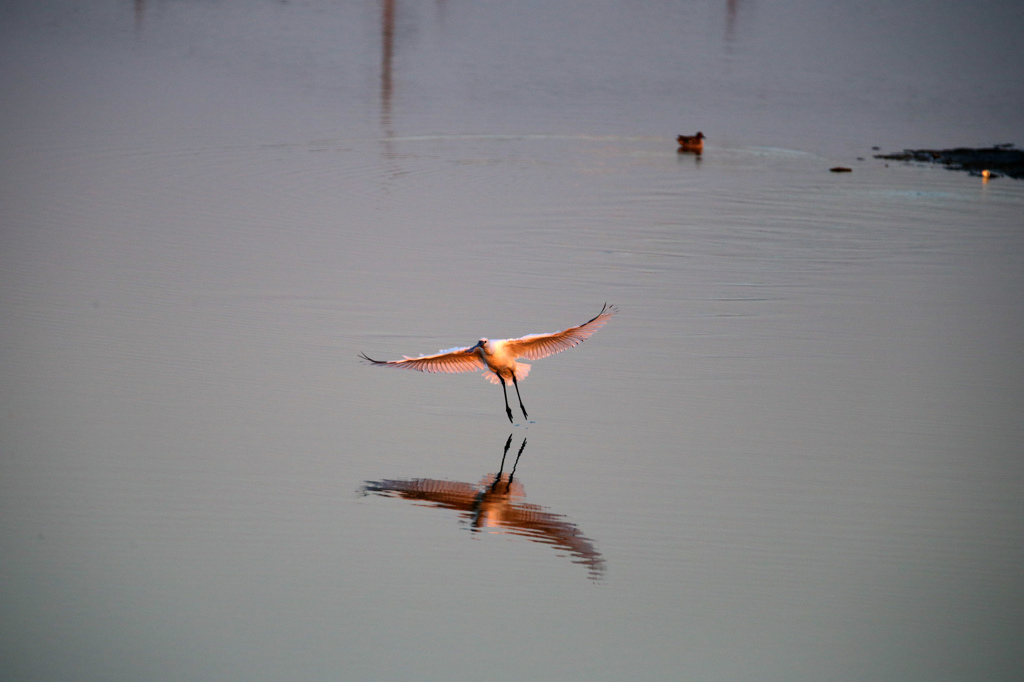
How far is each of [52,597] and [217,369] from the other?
331 cm

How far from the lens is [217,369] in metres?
9.11

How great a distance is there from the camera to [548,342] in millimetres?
8484

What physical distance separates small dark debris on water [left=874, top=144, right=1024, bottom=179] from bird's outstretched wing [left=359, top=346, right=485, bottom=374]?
1374 cm

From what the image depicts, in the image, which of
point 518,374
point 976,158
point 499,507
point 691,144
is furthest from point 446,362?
point 976,158

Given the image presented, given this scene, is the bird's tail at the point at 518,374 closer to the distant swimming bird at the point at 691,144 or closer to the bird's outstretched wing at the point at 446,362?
the bird's outstretched wing at the point at 446,362

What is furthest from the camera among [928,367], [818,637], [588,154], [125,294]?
[588,154]

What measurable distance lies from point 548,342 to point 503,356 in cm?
35

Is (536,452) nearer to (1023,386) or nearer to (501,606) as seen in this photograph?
(501,606)

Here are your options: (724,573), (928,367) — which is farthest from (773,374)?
(724,573)

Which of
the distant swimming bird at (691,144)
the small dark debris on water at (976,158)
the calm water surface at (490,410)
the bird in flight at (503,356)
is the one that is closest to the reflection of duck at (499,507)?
the calm water surface at (490,410)

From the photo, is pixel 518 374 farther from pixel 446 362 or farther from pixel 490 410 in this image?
pixel 446 362

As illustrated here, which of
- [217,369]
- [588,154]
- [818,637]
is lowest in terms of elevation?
[818,637]

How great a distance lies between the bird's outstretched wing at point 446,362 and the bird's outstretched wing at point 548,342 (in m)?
0.28

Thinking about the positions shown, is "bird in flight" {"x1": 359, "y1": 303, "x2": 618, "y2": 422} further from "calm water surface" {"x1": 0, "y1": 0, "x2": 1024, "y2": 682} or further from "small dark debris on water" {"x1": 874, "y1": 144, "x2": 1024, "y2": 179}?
"small dark debris on water" {"x1": 874, "y1": 144, "x2": 1024, "y2": 179}
